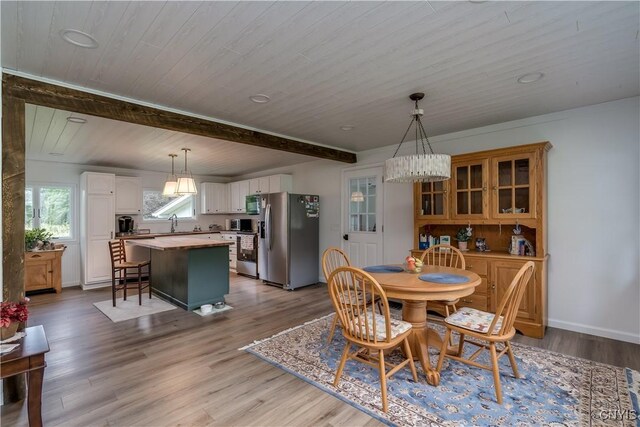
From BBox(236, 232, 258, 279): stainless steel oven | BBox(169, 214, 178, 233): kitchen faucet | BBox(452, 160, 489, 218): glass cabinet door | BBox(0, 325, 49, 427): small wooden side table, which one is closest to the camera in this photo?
BBox(0, 325, 49, 427): small wooden side table

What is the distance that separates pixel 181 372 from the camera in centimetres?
257

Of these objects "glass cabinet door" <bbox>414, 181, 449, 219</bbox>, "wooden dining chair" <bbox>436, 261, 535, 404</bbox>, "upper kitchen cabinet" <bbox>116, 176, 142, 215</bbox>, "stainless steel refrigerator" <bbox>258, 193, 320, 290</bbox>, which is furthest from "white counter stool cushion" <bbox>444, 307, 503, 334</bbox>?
"upper kitchen cabinet" <bbox>116, 176, 142, 215</bbox>

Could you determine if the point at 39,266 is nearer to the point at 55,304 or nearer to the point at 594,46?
the point at 55,304

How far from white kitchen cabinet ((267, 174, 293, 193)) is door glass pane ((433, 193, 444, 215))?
331 centimetres

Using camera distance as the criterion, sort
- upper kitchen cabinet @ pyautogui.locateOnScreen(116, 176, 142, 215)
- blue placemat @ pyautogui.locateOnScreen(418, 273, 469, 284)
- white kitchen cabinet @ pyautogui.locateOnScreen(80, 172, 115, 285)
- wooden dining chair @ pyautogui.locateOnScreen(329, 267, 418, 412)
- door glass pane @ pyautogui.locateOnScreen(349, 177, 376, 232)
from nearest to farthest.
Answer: wooden dining chair @ pyautogui.locateOnScreen(329, 267, 418, 412), blue placemat @ pyautogui.locateOnScreen(418, 273, 469, 284), door glass pane @ pyautogui.locateOnScreen(349, 177, 376, 232), white kitchen cabinet @ pyautogui.locateOnScreen(80, 172, 115, 285), upper kitchen cabinet @ pyautogui.locateOnScreen(116, 176, 142, 215)

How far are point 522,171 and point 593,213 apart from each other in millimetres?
800

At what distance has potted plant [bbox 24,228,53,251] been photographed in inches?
202

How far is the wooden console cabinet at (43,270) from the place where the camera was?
5.09m

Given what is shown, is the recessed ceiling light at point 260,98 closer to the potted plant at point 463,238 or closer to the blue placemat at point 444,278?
the blue placemat at point 444,278

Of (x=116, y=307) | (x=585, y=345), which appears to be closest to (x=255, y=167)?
(x=116, y=307)

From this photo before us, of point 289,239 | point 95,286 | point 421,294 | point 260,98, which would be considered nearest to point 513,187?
point 421,294

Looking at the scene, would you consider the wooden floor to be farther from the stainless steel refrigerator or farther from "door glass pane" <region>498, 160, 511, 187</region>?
"door glass pane" <region>498, 160, 511, 187</region>

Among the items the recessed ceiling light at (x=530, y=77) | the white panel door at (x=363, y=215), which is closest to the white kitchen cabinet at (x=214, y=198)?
A: the white panel door at (x=363, y=215)

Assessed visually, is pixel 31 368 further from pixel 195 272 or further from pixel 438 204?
pixel 438 204
